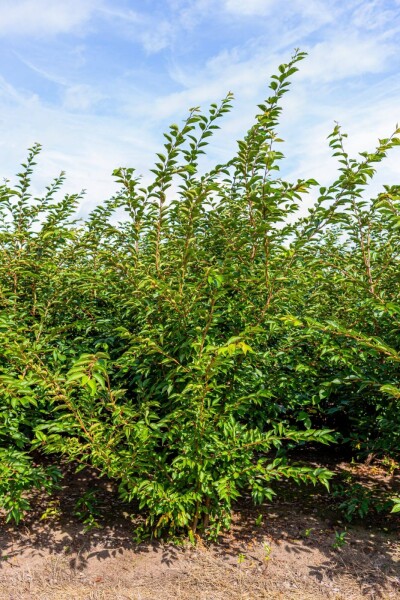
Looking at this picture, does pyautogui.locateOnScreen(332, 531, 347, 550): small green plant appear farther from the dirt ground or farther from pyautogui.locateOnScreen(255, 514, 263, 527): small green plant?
pyautogui.locateOnScreen(255, 514, 263, 527): small green plant

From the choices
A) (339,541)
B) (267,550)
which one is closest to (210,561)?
(267,550)

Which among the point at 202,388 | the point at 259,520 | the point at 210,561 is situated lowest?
the point at 210,561

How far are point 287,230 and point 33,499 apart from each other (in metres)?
3.22

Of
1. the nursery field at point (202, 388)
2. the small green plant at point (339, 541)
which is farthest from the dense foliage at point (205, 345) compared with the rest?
the small green plant at point (339, 541)

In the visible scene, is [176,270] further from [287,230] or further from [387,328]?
[387,328]

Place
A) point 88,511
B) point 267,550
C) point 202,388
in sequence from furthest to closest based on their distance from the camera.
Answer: point 88,511 → point 267,550 → point 202,388

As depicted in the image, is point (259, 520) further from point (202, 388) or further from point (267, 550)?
point (202, 388)

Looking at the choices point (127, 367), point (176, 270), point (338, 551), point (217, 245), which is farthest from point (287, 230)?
point (338, 551)

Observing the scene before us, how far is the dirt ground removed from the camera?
3486 millimetres

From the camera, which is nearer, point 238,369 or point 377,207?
point 377,207

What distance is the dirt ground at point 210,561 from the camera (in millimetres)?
3486

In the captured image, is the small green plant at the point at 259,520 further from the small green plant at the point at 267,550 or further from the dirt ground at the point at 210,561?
the small green plant at the point at 267,550

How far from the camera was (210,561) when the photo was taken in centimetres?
372

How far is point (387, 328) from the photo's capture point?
12.5 ft
